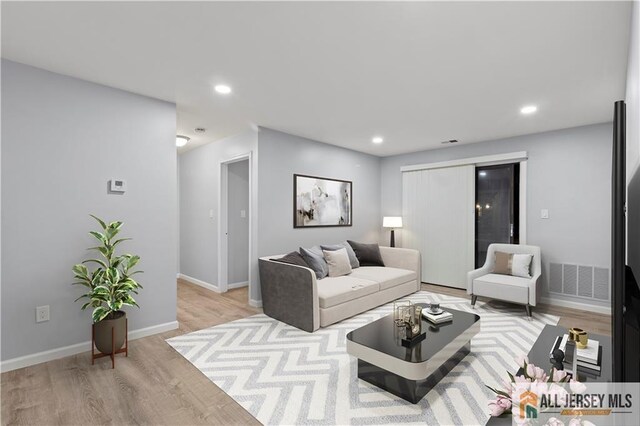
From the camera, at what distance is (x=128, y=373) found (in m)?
2.49

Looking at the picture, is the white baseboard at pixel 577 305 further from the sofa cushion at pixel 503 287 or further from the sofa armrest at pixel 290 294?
the sofa armrest at pixel 290 294

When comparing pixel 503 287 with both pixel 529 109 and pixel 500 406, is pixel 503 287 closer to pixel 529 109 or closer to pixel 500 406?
pixel 529 109

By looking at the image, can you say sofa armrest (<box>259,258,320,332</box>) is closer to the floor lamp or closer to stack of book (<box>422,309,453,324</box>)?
stack of book (<box>422,309,453,324</box>)

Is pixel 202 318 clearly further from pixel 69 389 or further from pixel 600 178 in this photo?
pixel 600 178

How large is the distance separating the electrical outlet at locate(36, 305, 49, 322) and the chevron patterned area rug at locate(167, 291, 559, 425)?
104cm

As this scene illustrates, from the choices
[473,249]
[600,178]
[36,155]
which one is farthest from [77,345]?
[600,178]

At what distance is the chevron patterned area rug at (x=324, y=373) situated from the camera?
6.57 feet

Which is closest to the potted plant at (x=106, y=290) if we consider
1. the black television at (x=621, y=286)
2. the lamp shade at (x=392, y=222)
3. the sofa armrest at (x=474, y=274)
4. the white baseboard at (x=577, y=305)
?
the black television at (x=621, y=286)

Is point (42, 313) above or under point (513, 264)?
under

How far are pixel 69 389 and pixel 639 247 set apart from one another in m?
3.43

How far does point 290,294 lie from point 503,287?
2616 millimetres

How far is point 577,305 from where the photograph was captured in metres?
4.14

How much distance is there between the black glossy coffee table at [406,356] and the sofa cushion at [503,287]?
1.49 meters

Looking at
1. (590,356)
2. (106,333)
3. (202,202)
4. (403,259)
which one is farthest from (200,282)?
(590,356)
